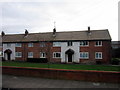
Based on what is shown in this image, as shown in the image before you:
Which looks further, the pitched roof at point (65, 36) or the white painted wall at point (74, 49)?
the white painted wall at point (74, 49)

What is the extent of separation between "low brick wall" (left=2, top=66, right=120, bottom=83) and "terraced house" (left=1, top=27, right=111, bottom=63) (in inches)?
507

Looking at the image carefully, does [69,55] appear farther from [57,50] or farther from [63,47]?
[57,50]

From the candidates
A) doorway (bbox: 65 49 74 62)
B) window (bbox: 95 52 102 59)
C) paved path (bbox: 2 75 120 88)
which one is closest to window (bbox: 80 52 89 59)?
window (bbox: 95 52 102 59)

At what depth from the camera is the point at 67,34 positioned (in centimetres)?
2534

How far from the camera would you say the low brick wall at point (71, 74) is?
27.7 ft

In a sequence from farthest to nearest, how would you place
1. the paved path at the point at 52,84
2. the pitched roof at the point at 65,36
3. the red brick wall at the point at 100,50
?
the pitched roof at the point at 65,36 < the red brick wall at the point at 100,50 < the paved path at the point at 52,84

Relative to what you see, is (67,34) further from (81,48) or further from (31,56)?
(31,56)

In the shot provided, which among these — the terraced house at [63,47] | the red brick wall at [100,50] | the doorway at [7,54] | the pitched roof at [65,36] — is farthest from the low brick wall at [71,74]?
the doorway at [7,54]

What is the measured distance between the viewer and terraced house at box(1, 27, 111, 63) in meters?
21.4

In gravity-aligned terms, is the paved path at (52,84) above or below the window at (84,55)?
below

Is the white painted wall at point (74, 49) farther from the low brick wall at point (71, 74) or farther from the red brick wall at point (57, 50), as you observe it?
the low brick wall at point (71, 74)

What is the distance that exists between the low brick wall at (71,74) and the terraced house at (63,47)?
42.2 feet

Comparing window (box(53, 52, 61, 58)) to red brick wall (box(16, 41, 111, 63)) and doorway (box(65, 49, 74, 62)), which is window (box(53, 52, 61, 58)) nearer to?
red brick wall (box(16, 41, 111, 63))

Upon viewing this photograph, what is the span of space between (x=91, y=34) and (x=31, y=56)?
1588 centimetres
